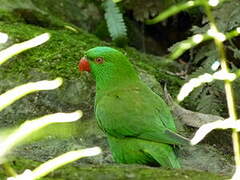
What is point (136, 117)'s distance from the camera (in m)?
3.97

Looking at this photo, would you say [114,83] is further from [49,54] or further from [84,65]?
[49,54]

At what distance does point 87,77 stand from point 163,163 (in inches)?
59.9

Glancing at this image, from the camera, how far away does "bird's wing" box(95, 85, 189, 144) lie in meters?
3.87

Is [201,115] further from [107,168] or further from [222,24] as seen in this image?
[107,168]

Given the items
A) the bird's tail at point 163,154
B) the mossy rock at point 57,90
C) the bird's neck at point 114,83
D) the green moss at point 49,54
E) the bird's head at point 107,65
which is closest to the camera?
the bird's tail at point 163,154

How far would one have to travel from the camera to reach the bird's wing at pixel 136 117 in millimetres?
3867

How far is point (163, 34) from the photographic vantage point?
26.5 ft

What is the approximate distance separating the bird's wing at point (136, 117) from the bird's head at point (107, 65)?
35 centimetres

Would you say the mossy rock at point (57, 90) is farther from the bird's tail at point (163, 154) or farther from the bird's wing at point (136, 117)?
the bird's tail at point (163, 154)

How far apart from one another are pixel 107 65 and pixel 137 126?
0.89 m

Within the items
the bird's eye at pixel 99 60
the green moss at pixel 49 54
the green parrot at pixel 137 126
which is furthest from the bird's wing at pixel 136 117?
the green moss at pixel 49 54

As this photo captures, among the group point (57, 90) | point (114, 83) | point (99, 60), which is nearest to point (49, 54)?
point (57, 90)

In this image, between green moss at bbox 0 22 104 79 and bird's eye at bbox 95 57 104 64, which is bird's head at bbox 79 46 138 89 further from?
green moss at bbox 0 22 104 79

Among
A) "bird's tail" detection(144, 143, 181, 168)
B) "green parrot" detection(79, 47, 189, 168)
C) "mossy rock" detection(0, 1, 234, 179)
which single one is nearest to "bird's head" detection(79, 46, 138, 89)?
"green parrot" detection(79, 47, 189, 168)
